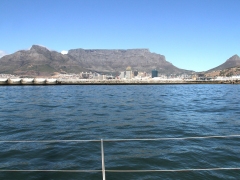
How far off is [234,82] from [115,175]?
167 metres

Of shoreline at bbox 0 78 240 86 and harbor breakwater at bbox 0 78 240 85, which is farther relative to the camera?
harbor breakwater at bbox 0 78 240 85

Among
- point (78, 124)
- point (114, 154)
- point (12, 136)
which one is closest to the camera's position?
point (114, 154)

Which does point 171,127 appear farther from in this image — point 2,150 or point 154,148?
point 2,150

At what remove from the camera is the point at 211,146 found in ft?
36.3

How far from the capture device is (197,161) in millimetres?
9117

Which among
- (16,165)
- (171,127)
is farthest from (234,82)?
(16,165)

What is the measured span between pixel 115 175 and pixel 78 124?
912 centimetres

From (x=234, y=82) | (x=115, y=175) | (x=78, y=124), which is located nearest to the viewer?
(x=115, y=175)

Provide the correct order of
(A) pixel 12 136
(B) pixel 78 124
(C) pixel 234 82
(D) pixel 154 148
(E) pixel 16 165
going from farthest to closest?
(C) pixel 234 82
(B) pixel 78 124
(A) pixel 12 136
(D) pixel 154 148
(E) pixel 16 165

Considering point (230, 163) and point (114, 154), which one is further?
point (114, 154)

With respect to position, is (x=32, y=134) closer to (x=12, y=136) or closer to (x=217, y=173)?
(x=12, y=136)

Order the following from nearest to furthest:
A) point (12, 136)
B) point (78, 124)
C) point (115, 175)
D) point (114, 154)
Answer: point (115, 175), point (114, 154), point (12, 136), point (78, 124)

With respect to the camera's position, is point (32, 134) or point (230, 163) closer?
point (230, 163)

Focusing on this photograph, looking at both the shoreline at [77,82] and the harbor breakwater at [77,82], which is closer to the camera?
the shoreline at [77,82]
